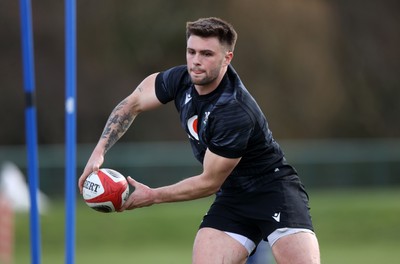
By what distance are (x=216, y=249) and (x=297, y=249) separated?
23.2 inches

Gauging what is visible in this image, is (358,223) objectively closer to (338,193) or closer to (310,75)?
(338,193)

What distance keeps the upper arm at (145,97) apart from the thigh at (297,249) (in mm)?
1484

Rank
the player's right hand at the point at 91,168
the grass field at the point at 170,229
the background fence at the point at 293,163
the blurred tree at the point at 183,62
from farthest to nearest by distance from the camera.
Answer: the blurred tree at the point at 183,62, the background fence at the point at 293,163, the grass field at the point at 170,229, the player's right hand at the point at 91,168

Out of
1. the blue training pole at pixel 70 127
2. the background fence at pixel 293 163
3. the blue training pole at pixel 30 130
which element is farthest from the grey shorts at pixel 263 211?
the background fence at pixel 293 163

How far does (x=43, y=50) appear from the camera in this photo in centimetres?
3055

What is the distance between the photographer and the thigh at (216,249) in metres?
7.28

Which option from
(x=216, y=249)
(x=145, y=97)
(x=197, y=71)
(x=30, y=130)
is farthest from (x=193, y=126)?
(x=30, y=130)

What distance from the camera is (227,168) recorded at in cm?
718

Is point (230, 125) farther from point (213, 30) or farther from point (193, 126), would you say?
point (213, 30)

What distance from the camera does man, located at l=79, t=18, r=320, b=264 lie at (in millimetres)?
7109

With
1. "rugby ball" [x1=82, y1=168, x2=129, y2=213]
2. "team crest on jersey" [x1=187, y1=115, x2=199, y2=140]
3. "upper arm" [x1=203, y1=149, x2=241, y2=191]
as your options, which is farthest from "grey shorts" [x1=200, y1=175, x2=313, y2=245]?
"rugby ball" [x1=82, y1=168, x2=129, y2=213]

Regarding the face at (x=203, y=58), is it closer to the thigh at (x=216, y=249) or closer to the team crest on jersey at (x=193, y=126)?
the team crest on jersey at (x=193, y=126)

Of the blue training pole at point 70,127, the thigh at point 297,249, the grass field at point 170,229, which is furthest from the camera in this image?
the grass field at point 170,229

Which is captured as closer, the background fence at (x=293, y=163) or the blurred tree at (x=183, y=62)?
the background fence at (x=293, y=163)
